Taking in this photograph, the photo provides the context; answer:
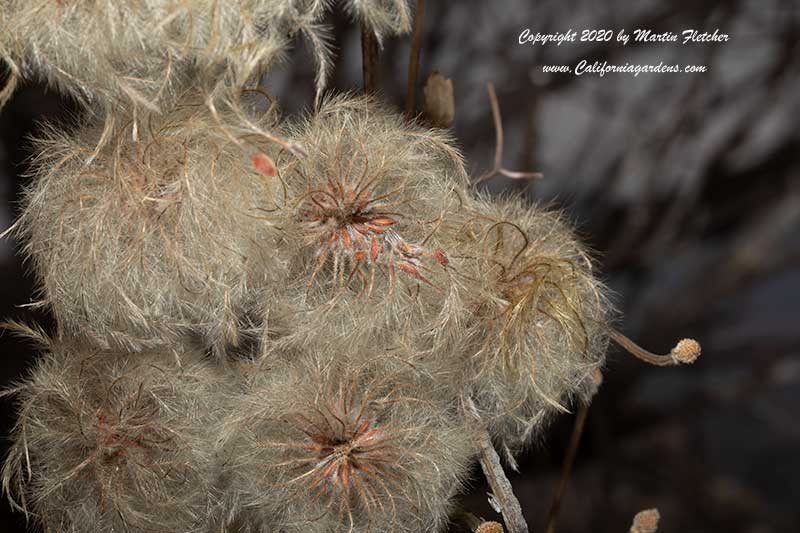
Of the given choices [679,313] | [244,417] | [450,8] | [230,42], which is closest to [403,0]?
[230,42]

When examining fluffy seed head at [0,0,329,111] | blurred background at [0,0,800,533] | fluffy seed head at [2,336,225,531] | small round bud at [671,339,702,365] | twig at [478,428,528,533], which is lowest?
blurred background at [0,0,800,533]

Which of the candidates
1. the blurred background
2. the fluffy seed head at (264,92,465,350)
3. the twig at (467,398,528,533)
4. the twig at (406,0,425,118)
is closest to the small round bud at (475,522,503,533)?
the twig at (467,398,528,533)

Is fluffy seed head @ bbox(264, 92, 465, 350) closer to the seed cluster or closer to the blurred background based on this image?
the seed cluster

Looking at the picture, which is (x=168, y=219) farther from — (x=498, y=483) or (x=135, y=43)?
(x=498, y=483)

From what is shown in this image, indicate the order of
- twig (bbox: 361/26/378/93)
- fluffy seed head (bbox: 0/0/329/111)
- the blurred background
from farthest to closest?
the blurred background, twig (bbox: 361/26/378/93), fluffy seed head (bbox: 0/0/329/111)

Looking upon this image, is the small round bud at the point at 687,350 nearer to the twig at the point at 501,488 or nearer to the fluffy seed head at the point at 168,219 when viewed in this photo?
the twig at the point at 501,488

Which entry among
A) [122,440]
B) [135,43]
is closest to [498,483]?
[122,440]

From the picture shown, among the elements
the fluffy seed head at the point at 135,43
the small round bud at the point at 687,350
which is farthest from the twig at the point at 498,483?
the fluffy seed head at the point at 135,43

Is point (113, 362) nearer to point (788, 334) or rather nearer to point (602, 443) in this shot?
point (602, 443)
